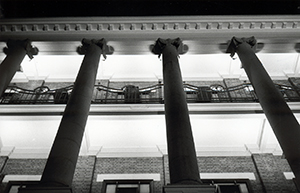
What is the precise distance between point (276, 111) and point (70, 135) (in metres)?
5.19

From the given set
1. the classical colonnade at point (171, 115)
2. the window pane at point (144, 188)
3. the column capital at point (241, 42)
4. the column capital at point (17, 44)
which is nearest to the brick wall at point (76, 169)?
the window pane at point (144, 188)

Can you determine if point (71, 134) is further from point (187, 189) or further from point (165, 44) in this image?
point (165, 44)

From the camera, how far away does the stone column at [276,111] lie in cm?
607

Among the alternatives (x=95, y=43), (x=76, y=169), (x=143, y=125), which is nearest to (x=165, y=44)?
(x=95, y=43)

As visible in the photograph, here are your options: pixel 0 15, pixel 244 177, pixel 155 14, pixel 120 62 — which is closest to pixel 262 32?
pixel 155 14

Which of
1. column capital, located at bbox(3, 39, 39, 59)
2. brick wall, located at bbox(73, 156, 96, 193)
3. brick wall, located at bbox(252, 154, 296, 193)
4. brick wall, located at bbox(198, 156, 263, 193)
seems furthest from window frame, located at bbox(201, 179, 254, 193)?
column capital, located at bbox(3, 39, 39, 59)

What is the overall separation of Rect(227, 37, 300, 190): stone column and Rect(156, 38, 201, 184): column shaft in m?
2.19

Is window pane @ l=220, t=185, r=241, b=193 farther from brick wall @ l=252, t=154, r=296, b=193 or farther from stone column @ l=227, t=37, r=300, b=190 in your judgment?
stone column @ l=227, t=37, r=300, b=190

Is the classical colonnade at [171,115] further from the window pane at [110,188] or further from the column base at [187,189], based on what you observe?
the window pane at [110,188]

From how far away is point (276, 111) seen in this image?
23.0 feet

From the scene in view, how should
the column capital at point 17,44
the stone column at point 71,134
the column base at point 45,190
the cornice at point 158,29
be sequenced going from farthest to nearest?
the cornice at point 158,29, the column capital at point 17,44, the stone column at point 71,134, the column base at point 45,190

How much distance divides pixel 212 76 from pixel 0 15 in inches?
442

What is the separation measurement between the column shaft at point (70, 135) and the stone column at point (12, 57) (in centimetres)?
241

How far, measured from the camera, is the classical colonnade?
215 inches
